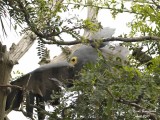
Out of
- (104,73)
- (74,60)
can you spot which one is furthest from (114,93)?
(74,60)

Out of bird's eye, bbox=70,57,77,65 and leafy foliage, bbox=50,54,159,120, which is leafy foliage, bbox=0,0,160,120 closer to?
leafy foliage, bbox=50,54,159,120

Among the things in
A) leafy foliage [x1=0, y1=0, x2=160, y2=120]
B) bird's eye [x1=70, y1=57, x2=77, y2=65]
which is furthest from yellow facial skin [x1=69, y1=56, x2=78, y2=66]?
leafy foliage [x1=0, y1=0, x2=160, y2=120]

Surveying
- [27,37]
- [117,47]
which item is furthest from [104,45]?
[27,37]

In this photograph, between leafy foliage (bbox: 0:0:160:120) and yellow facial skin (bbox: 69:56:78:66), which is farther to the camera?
yellow facial skin (bbox: 69:56:78:66)

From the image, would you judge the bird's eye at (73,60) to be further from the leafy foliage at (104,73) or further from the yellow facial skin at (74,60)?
the leafy foliage at (104,73)

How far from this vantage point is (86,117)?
1.09 meters

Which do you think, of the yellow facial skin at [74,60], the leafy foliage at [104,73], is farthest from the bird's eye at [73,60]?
the leafy foliage at [104,73]

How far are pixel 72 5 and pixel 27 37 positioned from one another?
0.46m

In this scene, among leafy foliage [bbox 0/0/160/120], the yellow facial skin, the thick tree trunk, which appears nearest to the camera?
leafy foliage [bbox 0/0/160/120]

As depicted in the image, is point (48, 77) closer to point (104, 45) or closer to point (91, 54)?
point (91, 54)

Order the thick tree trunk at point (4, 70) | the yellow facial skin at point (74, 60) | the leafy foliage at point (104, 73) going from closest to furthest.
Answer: the leafy foliage at point (104, 73)
the thick tree trunk at point (4, 70)
the yellow facial skin at point (74, 60)

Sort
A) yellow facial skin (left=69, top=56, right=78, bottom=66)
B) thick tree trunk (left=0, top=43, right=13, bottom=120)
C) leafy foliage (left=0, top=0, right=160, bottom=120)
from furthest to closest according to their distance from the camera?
yellow facial skin (left=69, top=56, right=78, bottom=66) < thick tree trunk (left=0, top=43, right=13, bottom=120) < leafy foliage (left=0, top=0, right=160, bottom=120)

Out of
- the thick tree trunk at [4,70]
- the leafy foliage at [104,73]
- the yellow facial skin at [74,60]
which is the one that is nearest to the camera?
the leafy foliage at [104,73]

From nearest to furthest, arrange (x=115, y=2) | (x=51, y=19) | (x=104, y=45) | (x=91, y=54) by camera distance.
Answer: (x=51, y=19), (x=115, y=2), (x=104, y=45), (x=91, y=54)
